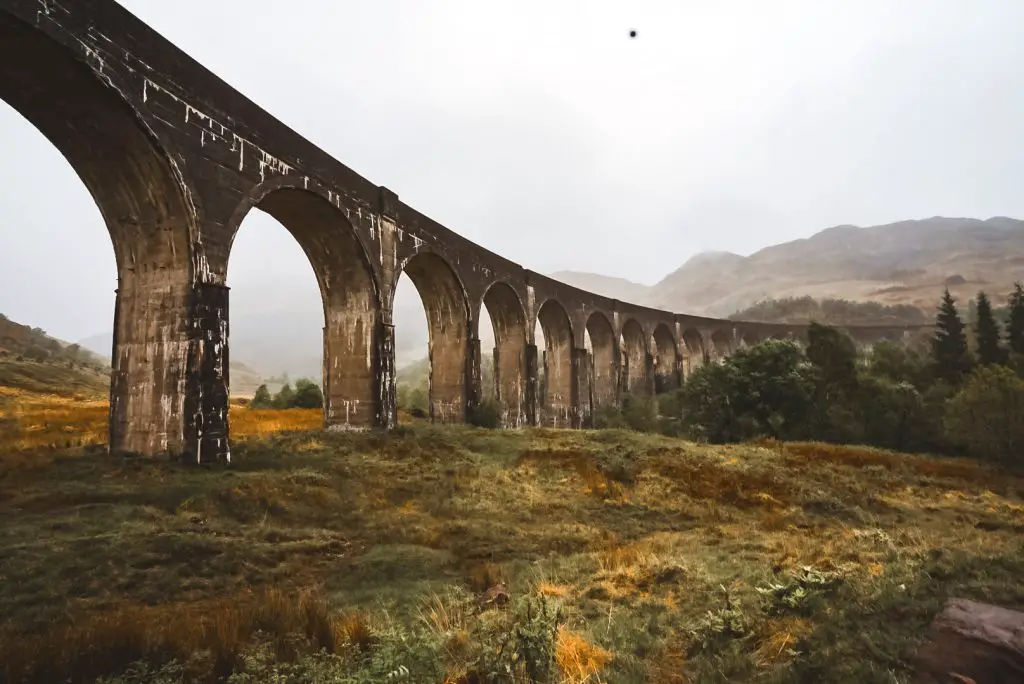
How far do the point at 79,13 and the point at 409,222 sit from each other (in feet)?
34.7

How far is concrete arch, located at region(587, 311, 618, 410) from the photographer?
114 feet

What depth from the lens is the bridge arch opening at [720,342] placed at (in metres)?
49.7

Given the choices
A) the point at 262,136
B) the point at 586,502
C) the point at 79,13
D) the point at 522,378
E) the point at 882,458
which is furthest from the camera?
the point at 522,378

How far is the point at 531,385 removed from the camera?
86.3 ft

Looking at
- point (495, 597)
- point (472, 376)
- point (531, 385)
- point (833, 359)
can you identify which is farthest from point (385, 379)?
point (833, 359)

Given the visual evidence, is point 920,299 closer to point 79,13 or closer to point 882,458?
point 882,458

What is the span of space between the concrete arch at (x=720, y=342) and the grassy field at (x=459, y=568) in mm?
36698

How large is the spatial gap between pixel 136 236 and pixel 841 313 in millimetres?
95362

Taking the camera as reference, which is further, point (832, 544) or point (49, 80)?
point (49, 80)

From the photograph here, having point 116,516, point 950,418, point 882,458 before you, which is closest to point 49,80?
point 116,516

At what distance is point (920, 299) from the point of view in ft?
299

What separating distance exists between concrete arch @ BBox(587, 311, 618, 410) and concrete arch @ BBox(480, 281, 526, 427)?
9.45m

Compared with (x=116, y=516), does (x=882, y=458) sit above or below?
below

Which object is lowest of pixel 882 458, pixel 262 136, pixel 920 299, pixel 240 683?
pixel 882 458
